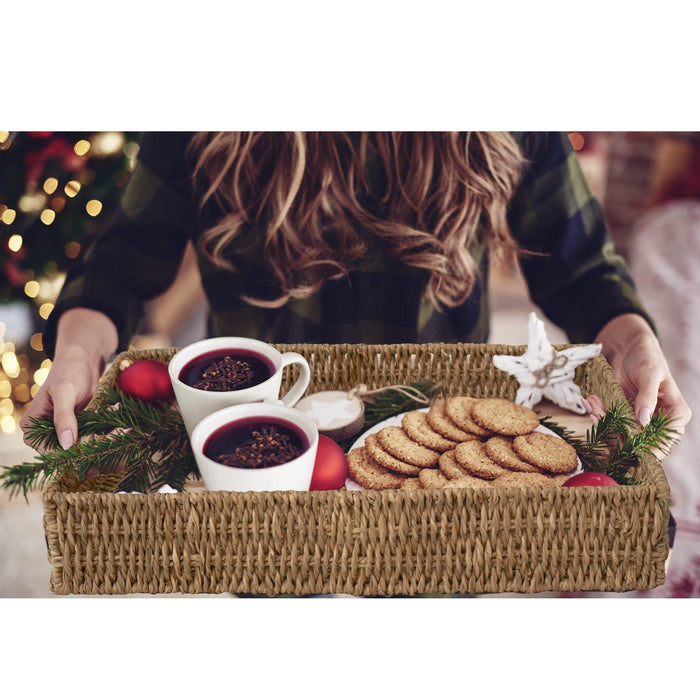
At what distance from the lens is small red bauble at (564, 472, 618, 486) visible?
2.75 ft

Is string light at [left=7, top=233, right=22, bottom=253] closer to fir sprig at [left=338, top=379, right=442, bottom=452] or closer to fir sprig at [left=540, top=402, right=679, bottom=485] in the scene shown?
fir sprig at [left=338, top=379, right=442, bottom=452]

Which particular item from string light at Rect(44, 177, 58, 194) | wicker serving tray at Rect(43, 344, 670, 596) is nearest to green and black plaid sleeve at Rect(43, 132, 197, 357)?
string light at Rect(44, 177, 58, 194)

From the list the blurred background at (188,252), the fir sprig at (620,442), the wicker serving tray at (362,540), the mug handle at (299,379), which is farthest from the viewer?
the blurred background at (188,252)

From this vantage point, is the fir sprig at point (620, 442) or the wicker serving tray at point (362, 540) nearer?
the wicker serving tray at point (362, 540)

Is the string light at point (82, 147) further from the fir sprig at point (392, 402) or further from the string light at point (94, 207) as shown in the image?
the fir sprig at point (392, 402)

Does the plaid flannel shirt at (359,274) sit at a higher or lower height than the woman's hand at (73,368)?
higher

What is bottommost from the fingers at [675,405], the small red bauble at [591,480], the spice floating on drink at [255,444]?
the small red bauble at [591,480]

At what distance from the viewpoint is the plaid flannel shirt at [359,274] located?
1199 millimetres

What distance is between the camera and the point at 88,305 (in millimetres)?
1183

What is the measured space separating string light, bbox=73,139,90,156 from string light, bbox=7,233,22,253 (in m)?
0.17

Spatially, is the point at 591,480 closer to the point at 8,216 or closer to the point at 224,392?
the point at 224,392

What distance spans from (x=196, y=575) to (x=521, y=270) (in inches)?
30.8

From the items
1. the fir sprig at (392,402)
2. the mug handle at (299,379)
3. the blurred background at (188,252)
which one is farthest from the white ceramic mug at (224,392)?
the blurred background at (188,252)


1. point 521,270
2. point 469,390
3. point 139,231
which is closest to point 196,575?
point 469,390
